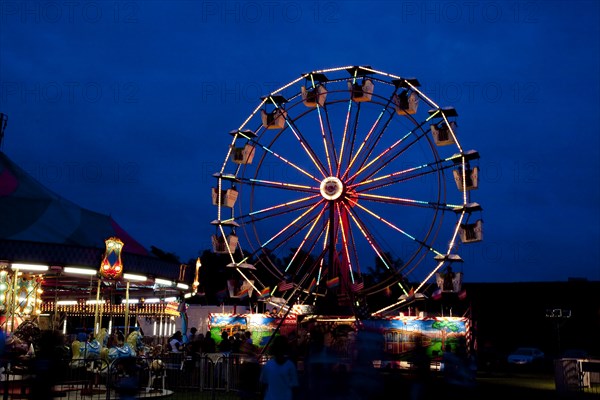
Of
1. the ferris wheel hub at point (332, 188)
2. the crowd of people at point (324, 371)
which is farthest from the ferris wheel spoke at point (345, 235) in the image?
the crowd of people at point (324, 371)

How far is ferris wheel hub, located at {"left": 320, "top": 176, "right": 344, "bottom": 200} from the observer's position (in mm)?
23250

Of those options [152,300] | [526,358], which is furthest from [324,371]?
[526,358]

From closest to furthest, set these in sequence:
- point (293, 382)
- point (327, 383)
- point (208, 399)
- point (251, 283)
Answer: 1. point (293, 382)
2. point (327, 383)
3. point (208, 399)
4. point (251, 283)

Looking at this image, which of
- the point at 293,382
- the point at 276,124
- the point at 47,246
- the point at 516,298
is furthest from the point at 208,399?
the point at 516,298

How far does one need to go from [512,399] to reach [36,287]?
1460 centimetres

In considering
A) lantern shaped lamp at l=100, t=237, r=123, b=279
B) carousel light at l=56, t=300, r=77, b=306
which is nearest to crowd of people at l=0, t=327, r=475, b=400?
lantern shaped lamp at l=100, t=237, r=123, b=279

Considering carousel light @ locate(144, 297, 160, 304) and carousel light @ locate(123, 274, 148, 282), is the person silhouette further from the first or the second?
carousel light @ locate(144, 297, 160, 304)

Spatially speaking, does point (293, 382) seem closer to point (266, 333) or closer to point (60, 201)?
point (60, 201)

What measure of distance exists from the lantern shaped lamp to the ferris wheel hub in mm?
7493

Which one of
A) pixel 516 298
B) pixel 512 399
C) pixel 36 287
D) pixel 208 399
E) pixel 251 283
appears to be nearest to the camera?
pixel 208 399

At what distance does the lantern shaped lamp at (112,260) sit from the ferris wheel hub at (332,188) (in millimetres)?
7493

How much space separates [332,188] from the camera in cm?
2342

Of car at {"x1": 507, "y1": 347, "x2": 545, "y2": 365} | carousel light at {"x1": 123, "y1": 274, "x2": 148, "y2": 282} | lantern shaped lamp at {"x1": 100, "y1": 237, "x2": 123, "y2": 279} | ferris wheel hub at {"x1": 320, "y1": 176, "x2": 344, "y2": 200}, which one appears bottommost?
car at {"x1": 507, "y1": 347, "x2": 545, "y2": 365}

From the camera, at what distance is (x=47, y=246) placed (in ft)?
56.0
